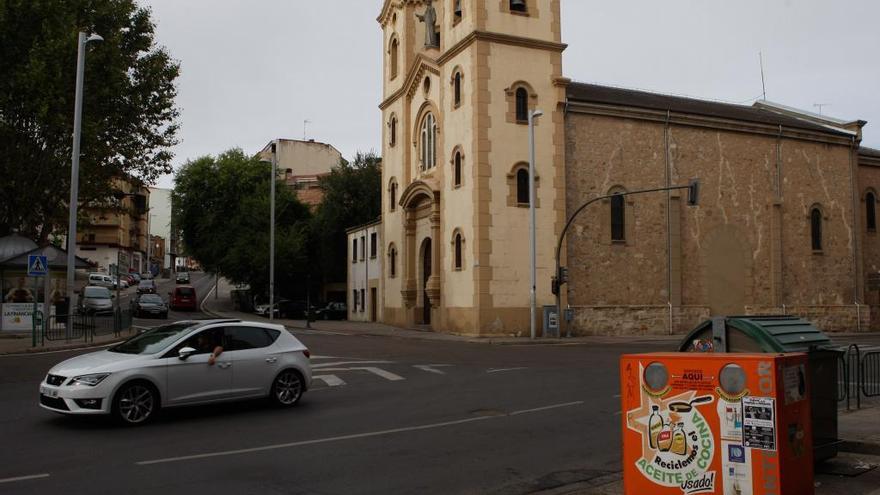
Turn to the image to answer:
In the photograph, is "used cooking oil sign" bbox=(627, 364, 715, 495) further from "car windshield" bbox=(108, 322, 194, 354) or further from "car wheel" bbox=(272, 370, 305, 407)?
"car windshield" bbox=(108, 322, 194, 354)

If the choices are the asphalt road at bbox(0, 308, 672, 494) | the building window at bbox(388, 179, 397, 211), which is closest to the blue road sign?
the asphalt road at bbox(0, 308, 672, 494)

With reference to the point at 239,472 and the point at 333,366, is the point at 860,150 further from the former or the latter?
the point at 239,472

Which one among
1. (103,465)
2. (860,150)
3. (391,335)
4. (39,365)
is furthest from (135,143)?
(860,150)

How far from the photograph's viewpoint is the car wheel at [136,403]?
34.5ft

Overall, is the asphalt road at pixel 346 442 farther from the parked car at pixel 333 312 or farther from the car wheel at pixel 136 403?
the parked car at pixel 333 312

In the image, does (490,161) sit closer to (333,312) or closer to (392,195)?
(392,195)

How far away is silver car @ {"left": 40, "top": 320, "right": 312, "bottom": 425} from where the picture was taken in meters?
10.4

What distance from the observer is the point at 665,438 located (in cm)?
579

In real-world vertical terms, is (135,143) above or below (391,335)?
above

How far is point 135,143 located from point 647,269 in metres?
23.6

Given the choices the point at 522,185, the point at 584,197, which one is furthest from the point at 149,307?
the point at 584,197

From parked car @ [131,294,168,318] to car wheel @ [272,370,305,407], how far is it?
33001 mm

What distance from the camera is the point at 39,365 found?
18391mm

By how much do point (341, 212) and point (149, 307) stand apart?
18.5 metres
